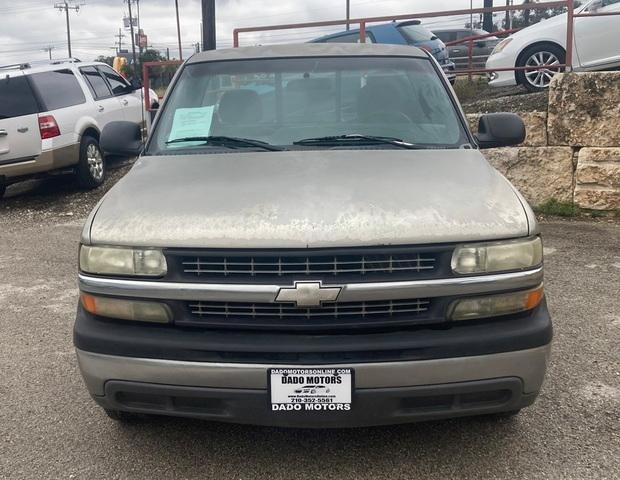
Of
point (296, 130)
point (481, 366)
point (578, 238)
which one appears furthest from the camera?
point (578, 238)

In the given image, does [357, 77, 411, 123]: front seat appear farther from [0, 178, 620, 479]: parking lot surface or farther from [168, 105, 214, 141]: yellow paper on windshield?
[0, 178, 620, 479]: parking lot surface

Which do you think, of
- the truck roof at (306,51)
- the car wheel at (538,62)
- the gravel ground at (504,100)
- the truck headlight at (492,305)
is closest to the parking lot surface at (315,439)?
the truck headlight at (492,305)

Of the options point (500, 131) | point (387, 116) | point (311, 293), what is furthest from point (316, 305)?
point (500, 131)

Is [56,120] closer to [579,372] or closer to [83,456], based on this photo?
[83,456]

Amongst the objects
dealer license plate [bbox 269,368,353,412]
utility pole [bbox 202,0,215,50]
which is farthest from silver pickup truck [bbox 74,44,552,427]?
utility pole [bbox 202,0,215,50]

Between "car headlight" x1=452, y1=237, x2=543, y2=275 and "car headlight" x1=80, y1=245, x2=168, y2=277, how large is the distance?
1.14m

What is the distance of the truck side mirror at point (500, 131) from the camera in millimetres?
3814

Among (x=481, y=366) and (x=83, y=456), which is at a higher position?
(x=481, y=366)

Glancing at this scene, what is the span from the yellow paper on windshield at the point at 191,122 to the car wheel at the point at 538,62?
663cm

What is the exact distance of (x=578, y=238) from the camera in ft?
21.6

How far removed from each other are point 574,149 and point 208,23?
591cm

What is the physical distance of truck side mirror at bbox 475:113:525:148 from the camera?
150 inches

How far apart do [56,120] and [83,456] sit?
23.8 ft

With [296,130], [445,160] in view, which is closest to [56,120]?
[296,130]
